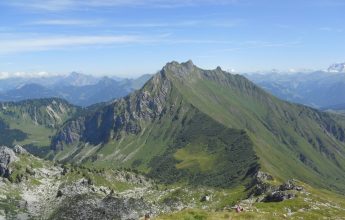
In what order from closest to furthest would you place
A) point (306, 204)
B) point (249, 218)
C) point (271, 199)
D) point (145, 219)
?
point (145, 219), point (249, 218), point (306, 204), point (271, 199)

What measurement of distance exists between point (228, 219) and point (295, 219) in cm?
4746

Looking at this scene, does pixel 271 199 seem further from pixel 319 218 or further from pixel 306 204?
pixel 319 218

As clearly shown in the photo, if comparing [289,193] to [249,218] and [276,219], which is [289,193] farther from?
[249,218]

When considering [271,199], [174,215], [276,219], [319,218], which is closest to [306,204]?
[271,199]

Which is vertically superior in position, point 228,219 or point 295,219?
point 228,219

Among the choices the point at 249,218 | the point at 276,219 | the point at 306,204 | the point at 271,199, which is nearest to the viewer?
the point at 249,218

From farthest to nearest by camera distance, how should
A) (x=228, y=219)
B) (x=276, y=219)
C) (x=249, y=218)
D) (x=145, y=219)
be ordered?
(x=276, y=219) → (x=249, y=218) → (x=228, y=219) → (x=145, y=219)

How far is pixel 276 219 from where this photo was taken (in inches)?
3174

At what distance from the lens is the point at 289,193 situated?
195250mm

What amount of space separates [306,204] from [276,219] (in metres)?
86.2

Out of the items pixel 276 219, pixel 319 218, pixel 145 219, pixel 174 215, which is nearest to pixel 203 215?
pixel 174 215

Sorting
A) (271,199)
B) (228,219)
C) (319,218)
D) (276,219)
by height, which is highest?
(228,219)

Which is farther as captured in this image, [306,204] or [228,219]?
[306,204]

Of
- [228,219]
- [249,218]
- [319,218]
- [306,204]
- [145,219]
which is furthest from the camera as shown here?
[306,204]
